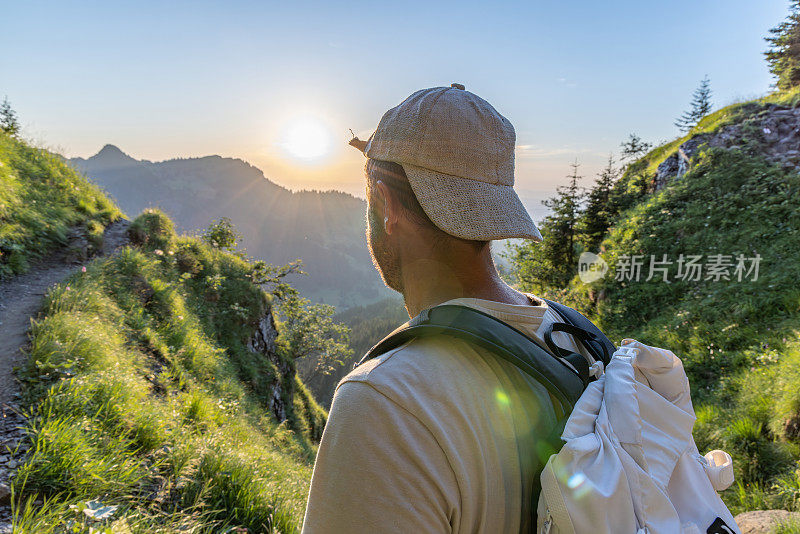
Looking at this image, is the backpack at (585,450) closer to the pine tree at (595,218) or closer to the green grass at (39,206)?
the green grass at (39,206)

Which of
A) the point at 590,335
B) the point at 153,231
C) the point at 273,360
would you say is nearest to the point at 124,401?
the point at 590,335

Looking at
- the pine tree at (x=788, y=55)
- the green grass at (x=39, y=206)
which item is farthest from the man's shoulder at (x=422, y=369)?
the pine tree at (x=788, y=55)

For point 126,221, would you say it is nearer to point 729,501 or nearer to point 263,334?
point 263,334

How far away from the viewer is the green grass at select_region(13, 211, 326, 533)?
270 cm

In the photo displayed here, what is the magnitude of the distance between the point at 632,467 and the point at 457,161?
1.04m

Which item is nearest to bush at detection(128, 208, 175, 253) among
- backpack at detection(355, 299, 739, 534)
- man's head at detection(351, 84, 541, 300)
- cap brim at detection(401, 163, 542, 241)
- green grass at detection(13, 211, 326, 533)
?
green grass at detection(13, 211, 326, 533)

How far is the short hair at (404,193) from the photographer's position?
136 centimetres

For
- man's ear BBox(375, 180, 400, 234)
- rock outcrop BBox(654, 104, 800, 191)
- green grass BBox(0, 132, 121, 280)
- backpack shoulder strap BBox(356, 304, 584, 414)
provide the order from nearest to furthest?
backpack shoulder strap BBox(356, 304, 584, 414) → man's ear BBox(375, 180, 400, 234) → green grass BBox(0, 132, 121, 280) → rock outcrop BBox(654, 104, 800, 191)

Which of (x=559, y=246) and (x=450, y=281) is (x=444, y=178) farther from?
(x=559, y=246)

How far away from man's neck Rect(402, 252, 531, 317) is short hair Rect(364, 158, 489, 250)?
90 millimetres

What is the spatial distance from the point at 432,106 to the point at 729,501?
6366 millimetres

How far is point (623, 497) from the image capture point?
91 cm

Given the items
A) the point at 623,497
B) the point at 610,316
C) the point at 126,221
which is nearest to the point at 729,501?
the point at 623,497

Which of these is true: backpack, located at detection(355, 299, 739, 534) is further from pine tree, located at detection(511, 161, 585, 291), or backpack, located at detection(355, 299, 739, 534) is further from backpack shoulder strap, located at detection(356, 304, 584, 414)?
pine tree, located at detection(511, 161, 585, 291)
